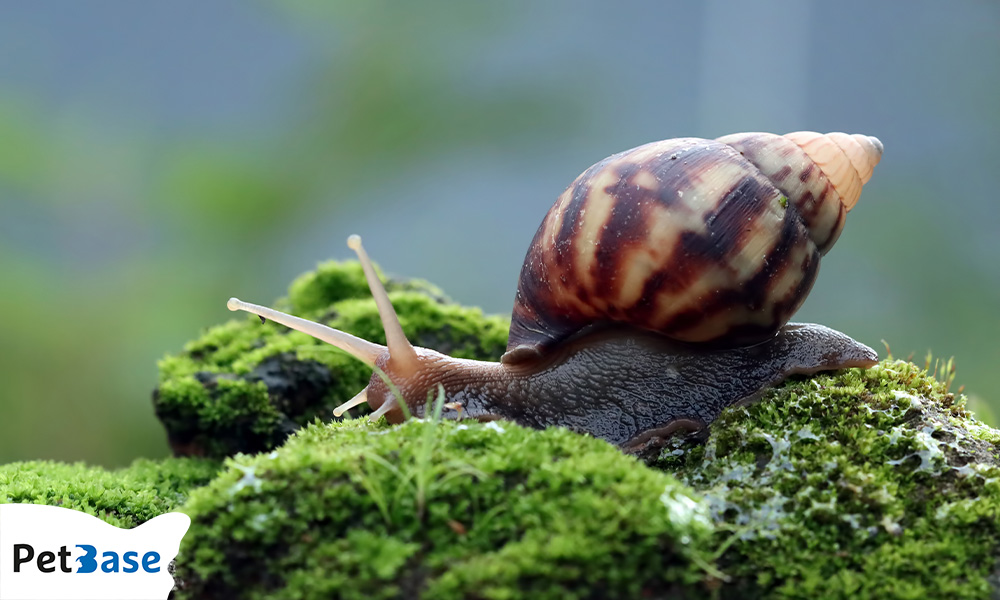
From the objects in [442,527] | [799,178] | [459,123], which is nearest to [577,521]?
[442,527]

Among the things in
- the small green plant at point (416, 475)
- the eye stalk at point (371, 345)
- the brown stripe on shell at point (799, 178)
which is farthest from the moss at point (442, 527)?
the brown stripe on shell at point (799, 178)

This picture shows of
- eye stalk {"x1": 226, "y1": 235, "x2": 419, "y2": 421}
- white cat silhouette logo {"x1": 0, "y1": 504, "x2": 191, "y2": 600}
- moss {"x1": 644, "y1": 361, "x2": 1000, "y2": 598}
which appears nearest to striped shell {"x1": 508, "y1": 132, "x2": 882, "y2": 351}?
moss {"x1": 644, "y1": 361, "x2": 1000, "y2": 598}

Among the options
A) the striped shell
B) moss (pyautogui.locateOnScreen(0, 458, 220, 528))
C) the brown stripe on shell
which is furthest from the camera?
the brown stripe on shell

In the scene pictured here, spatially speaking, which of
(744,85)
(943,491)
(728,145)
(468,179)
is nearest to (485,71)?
(468,179)

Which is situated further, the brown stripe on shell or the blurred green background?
the blurred green background

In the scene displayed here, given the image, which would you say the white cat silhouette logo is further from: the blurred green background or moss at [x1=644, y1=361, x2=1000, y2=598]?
the blurred green background
